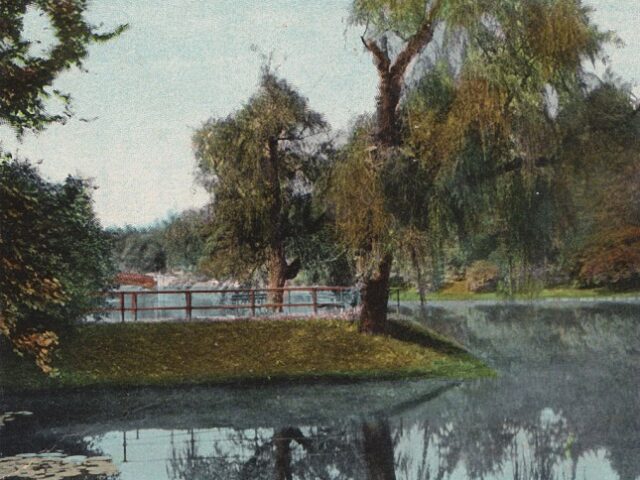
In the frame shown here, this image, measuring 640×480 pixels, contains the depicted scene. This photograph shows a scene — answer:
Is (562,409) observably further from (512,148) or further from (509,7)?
(509,7)

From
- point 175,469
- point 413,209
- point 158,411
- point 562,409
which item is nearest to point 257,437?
point 175,469

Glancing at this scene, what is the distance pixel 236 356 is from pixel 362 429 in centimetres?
476

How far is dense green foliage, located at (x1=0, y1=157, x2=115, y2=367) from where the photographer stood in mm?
9188

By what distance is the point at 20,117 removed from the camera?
927 centimetres

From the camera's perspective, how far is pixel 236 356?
1380 centimetres

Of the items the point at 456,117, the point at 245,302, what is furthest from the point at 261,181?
the point at 456,117

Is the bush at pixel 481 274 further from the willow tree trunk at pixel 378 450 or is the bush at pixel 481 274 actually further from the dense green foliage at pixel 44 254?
the dense green foliage at pixel 44 254

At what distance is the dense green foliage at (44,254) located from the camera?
362 inches

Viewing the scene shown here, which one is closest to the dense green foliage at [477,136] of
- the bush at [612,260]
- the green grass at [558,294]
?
the bush at [612,260]

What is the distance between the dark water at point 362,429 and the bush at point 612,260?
232cm

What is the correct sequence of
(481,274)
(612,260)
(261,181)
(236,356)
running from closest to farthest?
(236,356)
(261,181)
(481,274)
(612,260)

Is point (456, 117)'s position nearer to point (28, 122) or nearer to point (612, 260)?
point (28, 122)

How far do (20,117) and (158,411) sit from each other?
4106 millimetres

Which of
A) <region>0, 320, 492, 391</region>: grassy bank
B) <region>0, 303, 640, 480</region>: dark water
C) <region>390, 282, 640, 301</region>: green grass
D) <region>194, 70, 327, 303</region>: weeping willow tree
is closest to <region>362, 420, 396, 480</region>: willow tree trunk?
<region>0, 303, 640, 480</region>: dark water
